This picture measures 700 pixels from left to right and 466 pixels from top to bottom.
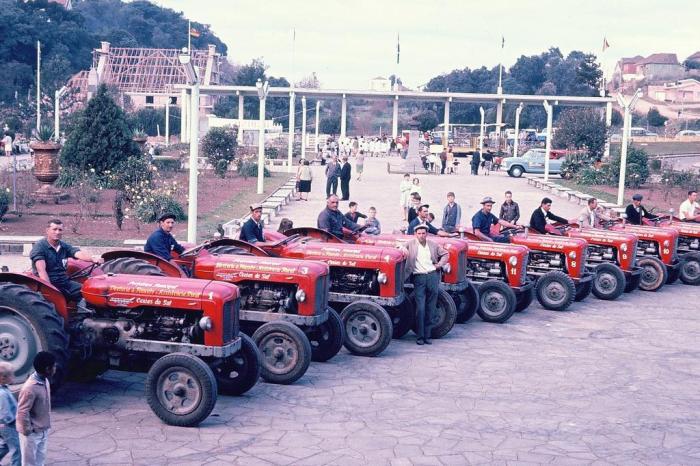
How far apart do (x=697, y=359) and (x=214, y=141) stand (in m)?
29.1

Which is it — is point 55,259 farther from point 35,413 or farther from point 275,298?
point 35,413

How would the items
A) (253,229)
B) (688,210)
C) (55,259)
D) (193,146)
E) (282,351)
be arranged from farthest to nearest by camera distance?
(688,210)
(193,146)
(253,229)
(282,351)
(55,259)

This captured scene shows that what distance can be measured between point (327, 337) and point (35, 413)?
201 inches

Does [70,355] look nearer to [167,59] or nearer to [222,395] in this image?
[222,395]

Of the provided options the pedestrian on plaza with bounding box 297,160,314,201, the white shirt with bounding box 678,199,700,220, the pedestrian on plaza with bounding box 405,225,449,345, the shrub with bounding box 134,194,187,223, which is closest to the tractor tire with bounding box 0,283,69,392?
the pedestrian on plaza with bounding box 405,225,449,345

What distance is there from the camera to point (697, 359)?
1248 centimetres

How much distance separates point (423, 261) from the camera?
12.5 metres

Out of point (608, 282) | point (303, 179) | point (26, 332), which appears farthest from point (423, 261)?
point (303, 179)

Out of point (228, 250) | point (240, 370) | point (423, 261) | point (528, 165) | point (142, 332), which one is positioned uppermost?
point (528, 165)

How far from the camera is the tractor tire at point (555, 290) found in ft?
51.0

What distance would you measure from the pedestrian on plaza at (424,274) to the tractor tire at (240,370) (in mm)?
3305

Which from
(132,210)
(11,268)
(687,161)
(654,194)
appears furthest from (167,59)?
(11,268)

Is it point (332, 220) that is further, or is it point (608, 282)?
point (608, 282)

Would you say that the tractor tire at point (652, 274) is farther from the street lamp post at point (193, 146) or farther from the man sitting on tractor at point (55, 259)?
the man sitting on tractor at point (55, 259)
